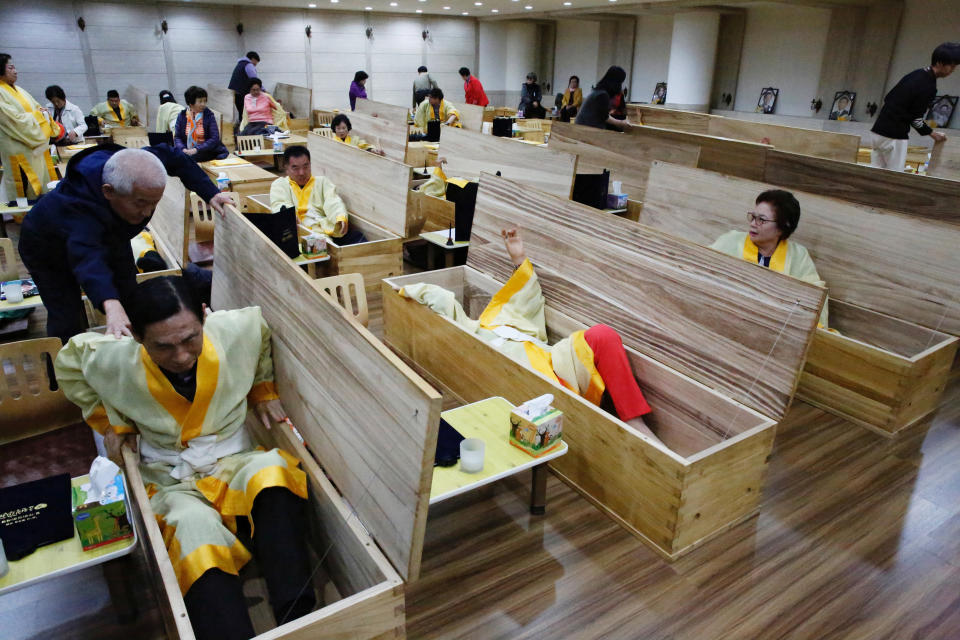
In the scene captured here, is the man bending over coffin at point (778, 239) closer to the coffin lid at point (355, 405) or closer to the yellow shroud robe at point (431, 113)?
the coffin lid at point (355, 405)

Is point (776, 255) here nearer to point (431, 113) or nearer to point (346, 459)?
point (346, 459)

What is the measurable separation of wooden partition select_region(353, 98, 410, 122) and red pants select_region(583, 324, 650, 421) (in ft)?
15.9

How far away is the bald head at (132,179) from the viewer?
7.63 feet

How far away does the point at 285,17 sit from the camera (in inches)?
506

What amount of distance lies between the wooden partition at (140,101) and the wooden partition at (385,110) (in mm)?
4432

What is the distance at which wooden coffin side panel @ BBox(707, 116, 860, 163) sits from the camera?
5445 millimetres

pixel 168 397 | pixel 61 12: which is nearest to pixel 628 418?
pixel 168 397

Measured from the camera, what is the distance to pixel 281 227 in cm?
373

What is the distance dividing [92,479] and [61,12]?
12.3 meters

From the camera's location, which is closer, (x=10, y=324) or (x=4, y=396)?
(x=4, y=396)

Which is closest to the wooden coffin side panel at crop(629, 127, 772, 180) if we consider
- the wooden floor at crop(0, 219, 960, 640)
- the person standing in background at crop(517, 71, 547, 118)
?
the wooden floor at crop(0, 219, 960, 640)

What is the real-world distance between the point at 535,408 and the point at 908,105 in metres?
4.71

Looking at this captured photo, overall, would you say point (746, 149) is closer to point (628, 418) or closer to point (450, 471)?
point (628, 418)

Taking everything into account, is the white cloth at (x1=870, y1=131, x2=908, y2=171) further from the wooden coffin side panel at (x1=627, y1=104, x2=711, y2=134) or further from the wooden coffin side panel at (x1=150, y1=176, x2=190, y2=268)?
the wooden coffin side panel at (x1=150, y1=176, x2=190, y2=268)
